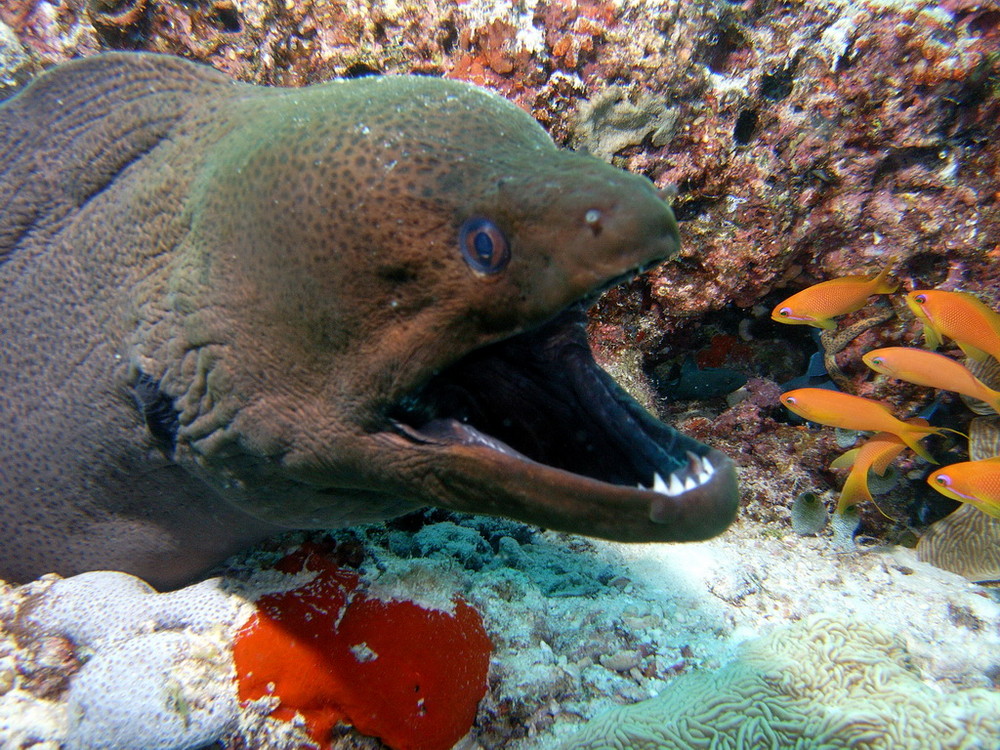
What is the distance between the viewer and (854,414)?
327cm

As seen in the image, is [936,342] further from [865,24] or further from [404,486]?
[404,486]

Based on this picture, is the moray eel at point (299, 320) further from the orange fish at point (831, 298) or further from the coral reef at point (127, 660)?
the orange fish at point (831, 298)

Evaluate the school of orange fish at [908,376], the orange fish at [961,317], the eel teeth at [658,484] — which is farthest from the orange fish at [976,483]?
the eel teeth at [658,484]

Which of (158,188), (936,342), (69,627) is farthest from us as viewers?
(936,342)

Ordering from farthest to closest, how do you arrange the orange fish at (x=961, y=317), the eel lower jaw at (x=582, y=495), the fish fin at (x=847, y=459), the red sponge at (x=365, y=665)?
1. the fish fin at (x=847, y=459)
2. the orange fish at (x=961, y=317)
3. the red sponge at (x=365, y=665)
4. the eel lower jaw at (x=582, y=495)

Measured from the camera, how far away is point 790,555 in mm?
3441

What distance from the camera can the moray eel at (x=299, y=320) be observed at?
145 centimetres

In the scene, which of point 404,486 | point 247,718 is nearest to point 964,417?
point 404,486

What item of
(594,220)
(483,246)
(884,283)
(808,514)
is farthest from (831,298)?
(483,246)

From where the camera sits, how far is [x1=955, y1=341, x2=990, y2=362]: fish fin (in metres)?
3.21

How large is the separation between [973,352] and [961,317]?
386 millimetres

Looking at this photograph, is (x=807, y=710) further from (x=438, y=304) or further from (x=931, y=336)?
(x=931, y=336)

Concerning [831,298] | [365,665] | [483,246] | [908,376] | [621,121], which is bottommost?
[365,665]

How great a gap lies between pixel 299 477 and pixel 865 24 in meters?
3.79
